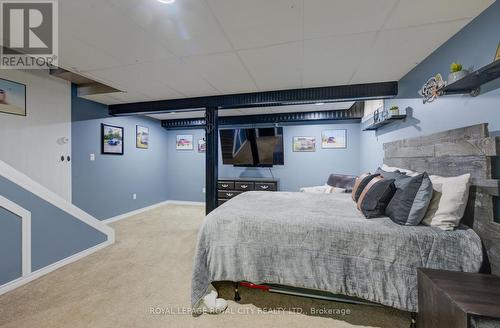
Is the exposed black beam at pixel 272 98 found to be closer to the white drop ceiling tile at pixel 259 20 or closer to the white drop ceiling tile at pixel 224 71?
the white drop ceiling tile at pixel 224 71

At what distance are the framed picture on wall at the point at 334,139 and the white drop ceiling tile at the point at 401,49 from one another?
215cm

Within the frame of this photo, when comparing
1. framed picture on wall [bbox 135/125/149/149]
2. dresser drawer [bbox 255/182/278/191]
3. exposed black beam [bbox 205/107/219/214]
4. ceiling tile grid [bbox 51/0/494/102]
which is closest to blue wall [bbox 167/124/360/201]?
dresser drawer [bbox 255/182/278/191]

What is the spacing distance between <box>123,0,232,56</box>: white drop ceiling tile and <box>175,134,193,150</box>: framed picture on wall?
3.81m

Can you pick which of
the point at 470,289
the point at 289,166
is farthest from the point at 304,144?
the point at 470,289

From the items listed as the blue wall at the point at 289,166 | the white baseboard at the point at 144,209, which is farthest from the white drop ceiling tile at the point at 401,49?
the white baseboard at the point at 144,209

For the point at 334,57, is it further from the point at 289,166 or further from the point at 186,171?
the point at 186,171

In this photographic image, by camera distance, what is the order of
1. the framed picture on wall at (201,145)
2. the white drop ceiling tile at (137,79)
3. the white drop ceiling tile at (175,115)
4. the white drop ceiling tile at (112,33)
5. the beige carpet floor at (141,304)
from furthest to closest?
1. the framed picture on wall at (201,145)
2. the white drop ceiling tile at (175,115)
3. the white drop ceiling tile at (137,79)
4. the beige carpet floor at (141,304)
5. the white drop ceiling tile at (112,33)

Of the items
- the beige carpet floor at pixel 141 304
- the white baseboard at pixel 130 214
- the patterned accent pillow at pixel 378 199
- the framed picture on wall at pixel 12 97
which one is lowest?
the beige carpet floor at pixel 141 304

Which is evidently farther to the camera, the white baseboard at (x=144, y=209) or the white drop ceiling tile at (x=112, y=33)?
the white baseboard at (x=144, y=209)

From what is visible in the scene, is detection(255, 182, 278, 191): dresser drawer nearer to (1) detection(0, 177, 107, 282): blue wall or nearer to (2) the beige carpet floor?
(2) the beige carpet floor

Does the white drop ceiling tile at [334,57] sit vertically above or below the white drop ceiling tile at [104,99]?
below

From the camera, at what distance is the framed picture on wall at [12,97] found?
2.54 meters

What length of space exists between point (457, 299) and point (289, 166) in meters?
4.11

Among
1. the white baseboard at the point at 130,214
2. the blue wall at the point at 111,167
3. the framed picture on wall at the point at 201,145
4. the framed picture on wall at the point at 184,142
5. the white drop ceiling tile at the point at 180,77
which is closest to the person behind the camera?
the white drop ceiling tile at the point at 180,77
